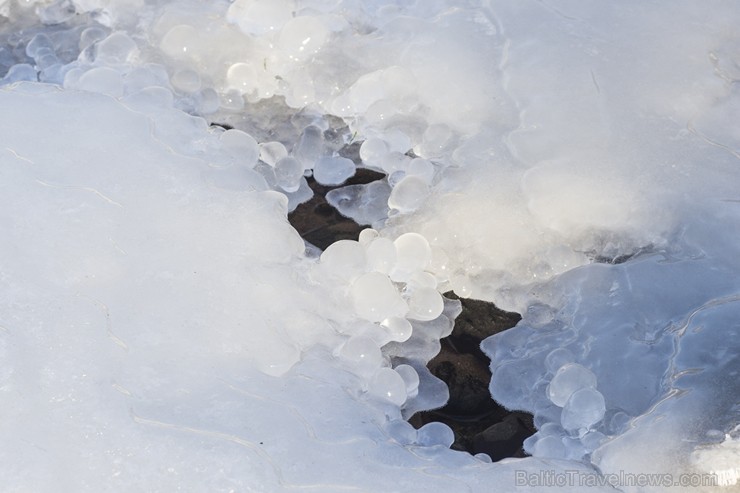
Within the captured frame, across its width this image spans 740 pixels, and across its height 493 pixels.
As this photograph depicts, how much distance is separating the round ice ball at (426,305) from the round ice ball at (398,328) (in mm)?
61

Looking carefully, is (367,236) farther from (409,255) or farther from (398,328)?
(398,328)

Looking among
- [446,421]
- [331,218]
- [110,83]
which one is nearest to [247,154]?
[331,218]

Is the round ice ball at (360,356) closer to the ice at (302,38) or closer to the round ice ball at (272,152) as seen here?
the round ice ball at (272,152)

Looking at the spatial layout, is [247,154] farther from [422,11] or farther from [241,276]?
[422,11]

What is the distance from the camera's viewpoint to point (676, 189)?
9.01ft

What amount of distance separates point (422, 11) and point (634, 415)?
1.70 metres

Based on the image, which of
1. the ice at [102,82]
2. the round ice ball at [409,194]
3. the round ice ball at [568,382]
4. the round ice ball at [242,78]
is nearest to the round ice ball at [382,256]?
the round ice ball at [409,194]

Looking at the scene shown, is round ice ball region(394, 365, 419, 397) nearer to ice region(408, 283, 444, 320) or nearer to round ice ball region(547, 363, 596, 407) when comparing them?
ice region(408, 283, 444, 320)

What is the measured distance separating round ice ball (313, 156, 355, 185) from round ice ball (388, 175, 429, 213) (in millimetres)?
245

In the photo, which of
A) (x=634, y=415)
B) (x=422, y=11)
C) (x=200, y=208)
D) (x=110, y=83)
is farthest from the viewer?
(x=422, y=11)

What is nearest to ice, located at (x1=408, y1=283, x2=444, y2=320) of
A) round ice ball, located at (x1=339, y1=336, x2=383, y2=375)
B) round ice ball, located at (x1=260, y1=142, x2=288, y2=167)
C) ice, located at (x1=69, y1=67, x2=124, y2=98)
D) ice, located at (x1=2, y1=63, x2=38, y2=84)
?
round ice ball, located at (x1=339, y1=336, x2=383, y2=375)

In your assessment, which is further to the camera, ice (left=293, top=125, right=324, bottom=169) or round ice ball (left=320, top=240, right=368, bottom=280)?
ice (left=293, top=125, right=324, bottom=169)

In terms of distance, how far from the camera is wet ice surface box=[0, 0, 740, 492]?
208 cm

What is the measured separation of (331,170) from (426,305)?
670 millimetres
